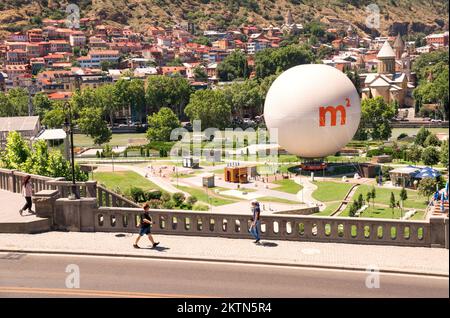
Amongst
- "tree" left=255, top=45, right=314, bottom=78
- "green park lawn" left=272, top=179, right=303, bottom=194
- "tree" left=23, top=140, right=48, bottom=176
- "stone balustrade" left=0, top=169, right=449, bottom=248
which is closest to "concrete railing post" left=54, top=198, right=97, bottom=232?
"stone balustrade" left=0, top=169, right=449, bottom=248

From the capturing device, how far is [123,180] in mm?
60094

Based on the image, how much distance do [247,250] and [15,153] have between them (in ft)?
90.8

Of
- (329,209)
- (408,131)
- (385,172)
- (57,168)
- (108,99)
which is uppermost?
(108,99)

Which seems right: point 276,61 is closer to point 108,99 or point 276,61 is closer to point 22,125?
point 108,99

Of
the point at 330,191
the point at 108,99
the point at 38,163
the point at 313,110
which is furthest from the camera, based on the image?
the point at 108,99

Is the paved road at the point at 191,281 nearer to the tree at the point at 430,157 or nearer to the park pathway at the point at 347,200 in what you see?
the park pathway at the point at 347,200

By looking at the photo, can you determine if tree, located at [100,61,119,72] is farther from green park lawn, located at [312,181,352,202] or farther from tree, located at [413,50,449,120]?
green park lawn, located at [312,181,352,202]

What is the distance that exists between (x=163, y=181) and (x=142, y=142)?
41.5 meters

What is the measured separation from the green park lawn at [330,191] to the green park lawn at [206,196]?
7452 millimetres

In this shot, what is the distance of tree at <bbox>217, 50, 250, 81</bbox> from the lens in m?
178

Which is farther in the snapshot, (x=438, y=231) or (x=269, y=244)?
(x=269, y=244)

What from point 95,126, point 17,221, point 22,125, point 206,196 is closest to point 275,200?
point 206,196

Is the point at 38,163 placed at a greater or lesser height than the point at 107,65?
lesser

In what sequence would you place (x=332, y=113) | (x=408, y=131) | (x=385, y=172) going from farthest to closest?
(x=408, y=131)
(x=332, y=113)
(x=385, y=172)
